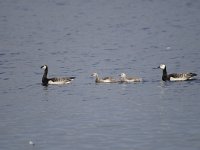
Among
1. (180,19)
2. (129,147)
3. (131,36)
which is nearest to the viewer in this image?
(129,147)

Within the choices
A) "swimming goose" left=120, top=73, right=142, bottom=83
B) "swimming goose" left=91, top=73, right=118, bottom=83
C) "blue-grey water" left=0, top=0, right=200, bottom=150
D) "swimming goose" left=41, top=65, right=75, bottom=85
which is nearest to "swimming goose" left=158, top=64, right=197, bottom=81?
"blue-grey water" left=0, top=0, right=200, bottom=150

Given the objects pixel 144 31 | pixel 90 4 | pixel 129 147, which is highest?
pixel 90 4

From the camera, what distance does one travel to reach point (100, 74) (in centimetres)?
3173

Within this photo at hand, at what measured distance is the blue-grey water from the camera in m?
19.3

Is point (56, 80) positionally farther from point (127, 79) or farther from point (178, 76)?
point (178, 76)

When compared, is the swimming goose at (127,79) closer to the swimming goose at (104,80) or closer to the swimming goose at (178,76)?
the swimming goose at (104,80)

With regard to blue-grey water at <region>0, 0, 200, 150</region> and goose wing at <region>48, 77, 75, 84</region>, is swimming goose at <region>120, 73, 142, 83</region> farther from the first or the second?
goose wing at <region>48, 77, 75, 84</region>

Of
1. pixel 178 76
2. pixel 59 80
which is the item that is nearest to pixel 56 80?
pixel 59 80

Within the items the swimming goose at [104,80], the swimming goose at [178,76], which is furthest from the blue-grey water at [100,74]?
the swimming goose at [104,80]

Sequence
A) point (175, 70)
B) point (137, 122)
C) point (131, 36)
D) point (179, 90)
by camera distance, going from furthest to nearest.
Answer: point (131, 36)
point (175, 70)
point (179, 90)
point (137, 122)

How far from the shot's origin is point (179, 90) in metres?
26.3

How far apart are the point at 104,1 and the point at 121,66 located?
3310 centimetres

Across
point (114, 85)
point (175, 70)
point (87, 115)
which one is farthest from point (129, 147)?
point (175, 70)

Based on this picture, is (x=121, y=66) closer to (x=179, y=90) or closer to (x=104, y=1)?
(x=179, y=90)
